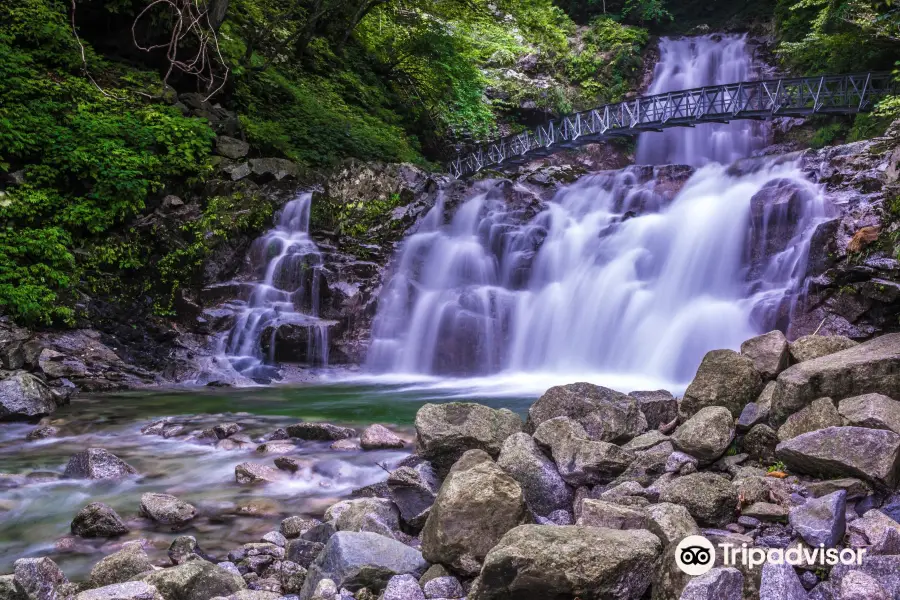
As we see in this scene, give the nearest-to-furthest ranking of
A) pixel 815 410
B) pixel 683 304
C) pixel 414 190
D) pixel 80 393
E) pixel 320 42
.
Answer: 1. pixel 815 410
2. pixel 80 393
3. pixel 683 304
4. pixel 414 190
5. pixel 320 42

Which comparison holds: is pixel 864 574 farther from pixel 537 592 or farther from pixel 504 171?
pixel 504 171

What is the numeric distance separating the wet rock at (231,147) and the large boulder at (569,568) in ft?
41.6

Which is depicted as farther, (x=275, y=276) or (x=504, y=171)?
(x=504, y=171)

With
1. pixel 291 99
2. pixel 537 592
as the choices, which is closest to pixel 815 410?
pixel 537 592

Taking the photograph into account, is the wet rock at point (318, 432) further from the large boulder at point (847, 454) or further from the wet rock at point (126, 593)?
the large boulder at point (847, 454)

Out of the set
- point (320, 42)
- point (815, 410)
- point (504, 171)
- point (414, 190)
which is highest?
point (320, 42)

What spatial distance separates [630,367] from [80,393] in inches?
350

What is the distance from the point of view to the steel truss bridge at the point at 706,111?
1623 cm

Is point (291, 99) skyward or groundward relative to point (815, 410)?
skyward

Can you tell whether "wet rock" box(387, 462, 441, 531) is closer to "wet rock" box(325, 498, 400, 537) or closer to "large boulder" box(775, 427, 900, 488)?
"wet rock" box(325, 498, 400, 537)

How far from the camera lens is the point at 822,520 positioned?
2826mm

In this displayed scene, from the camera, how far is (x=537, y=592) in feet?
8.68

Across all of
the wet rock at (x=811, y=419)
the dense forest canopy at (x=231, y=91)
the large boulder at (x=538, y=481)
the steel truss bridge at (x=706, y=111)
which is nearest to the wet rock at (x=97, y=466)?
the dense forest canopy at (x=231, y=91)

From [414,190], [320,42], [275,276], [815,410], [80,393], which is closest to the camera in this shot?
[815,410]
